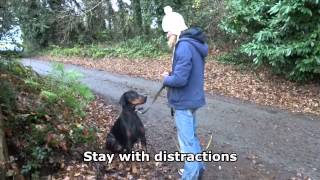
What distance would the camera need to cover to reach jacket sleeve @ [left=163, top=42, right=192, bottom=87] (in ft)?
16.7

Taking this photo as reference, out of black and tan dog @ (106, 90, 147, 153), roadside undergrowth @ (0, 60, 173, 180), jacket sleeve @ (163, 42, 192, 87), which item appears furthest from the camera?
black and tan dog @ (106, 90, 147, 153)

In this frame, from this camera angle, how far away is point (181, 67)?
5.08m

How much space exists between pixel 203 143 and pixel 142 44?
16.5 metres

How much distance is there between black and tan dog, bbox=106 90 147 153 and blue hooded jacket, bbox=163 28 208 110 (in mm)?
978

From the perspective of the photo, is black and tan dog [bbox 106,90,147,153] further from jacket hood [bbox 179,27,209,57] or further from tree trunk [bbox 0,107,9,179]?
tree trunk [bbox 0,107,9,179]

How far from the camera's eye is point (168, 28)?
5.30m

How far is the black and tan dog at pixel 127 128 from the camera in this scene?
6.26 metres

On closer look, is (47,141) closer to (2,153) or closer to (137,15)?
(2,153)

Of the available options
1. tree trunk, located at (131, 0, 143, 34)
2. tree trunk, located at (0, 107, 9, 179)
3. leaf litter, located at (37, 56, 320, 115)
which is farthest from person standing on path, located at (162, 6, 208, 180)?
tree trunk, located at (131, 0, 143, 34)

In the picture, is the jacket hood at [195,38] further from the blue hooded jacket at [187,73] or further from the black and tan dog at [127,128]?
the black and tan dog at [127,128]

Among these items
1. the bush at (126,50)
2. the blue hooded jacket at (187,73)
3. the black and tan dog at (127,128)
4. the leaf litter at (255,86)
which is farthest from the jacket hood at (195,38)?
the bush at (126,50)

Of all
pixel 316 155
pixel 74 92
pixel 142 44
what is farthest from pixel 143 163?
pixel 142 44

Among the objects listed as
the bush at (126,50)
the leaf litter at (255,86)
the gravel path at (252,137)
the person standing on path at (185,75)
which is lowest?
the gravel path at (252,137)

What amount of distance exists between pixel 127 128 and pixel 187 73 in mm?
1575
